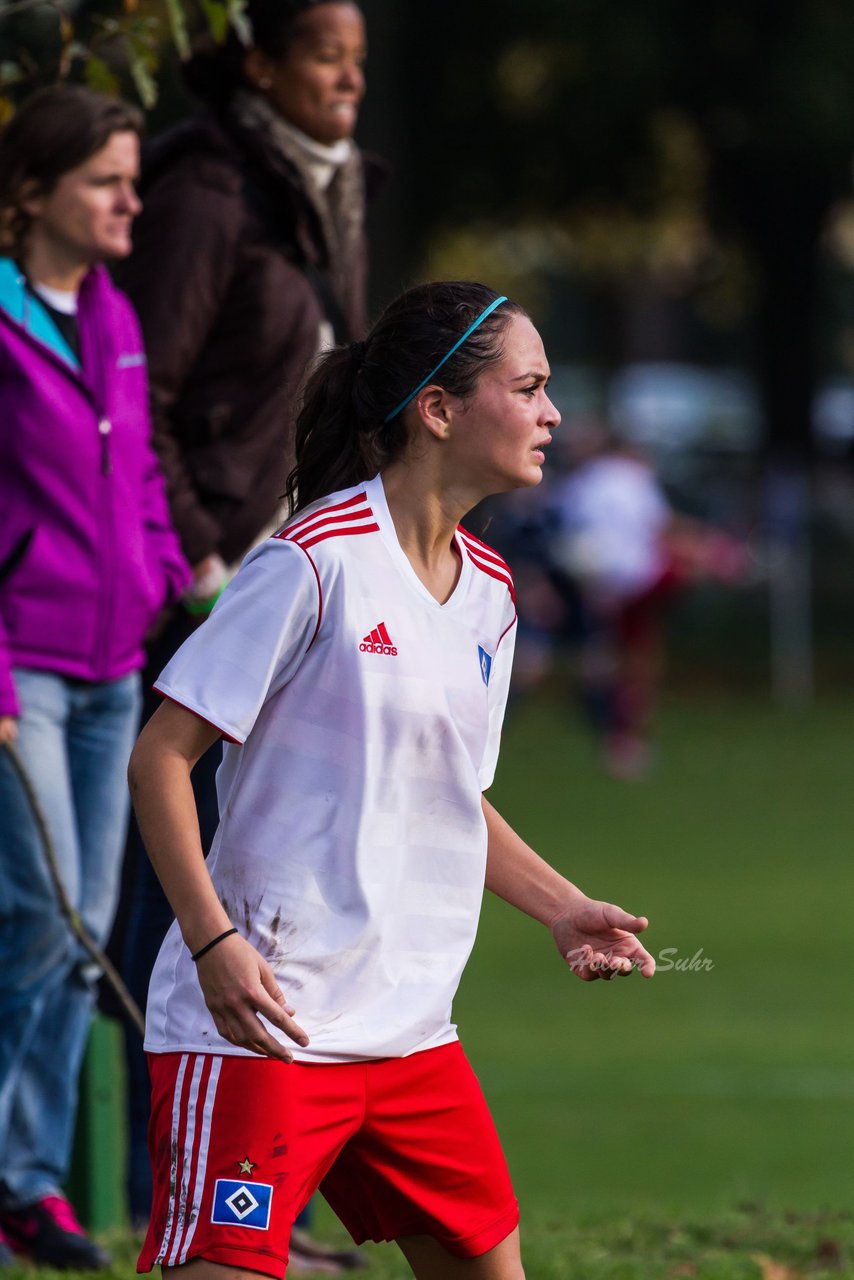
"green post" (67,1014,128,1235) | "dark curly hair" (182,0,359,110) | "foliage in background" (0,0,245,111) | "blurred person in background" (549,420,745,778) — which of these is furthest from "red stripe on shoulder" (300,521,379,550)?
"blurred person in background" (549,420,745,778)

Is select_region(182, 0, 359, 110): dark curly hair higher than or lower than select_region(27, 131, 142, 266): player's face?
higher

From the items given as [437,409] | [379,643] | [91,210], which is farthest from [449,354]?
[91,210]

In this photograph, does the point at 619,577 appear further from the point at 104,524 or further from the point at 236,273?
the point at 104,524

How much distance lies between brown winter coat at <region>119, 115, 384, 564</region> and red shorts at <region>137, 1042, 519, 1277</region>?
185cm

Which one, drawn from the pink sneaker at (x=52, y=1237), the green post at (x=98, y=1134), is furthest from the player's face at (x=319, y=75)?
the pink sneaker at (x=52, y=1237)

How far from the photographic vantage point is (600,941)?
3.30m

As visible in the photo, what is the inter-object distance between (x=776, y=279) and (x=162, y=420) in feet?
78.6

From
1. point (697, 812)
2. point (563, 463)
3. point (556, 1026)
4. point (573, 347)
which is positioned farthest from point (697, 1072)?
point (573, 347)

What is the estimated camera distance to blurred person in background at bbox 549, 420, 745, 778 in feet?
55.2

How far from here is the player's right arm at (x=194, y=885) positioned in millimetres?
2896

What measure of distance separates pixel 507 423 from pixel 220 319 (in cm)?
175

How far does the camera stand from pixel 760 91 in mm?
23469

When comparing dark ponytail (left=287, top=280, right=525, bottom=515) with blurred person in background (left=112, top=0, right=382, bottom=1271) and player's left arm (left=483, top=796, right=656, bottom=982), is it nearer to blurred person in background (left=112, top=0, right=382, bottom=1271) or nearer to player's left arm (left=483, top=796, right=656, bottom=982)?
player's left arm (left=483, top=796, right=656, bottom=982)

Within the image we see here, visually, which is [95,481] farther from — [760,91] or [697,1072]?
[760,91]
